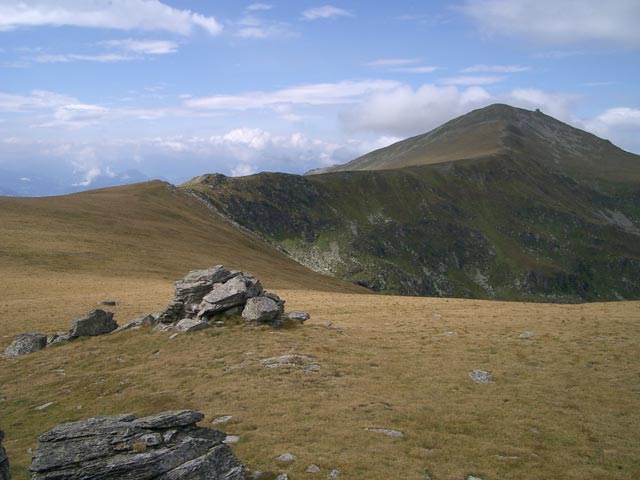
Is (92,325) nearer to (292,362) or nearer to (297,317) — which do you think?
(297,317)

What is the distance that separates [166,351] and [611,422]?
27.8m

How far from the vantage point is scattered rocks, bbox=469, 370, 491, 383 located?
27.6 meters

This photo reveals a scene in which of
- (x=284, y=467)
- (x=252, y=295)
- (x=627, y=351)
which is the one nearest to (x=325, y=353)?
(x=252, y=295)

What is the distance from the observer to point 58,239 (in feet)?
281

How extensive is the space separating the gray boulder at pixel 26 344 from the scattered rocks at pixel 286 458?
2762 cm

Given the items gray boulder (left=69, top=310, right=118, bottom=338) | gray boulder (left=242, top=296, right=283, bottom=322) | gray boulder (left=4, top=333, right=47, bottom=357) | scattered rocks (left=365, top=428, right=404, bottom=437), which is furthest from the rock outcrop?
scattered rocks (left=365, top=428, right=404, bottom=437)

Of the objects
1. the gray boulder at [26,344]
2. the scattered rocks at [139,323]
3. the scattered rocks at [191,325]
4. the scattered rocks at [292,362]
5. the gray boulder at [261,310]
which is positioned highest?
the gray boulder at [261,310]

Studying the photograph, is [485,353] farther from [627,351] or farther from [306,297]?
[306,297]

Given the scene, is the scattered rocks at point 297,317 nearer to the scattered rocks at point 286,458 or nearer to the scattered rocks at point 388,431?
the scattered rocks at point 388,431

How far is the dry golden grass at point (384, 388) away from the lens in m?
19.0

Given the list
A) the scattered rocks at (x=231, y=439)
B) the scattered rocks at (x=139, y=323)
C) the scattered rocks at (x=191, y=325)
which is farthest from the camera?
the scattered rocks at (x=139, y=323)

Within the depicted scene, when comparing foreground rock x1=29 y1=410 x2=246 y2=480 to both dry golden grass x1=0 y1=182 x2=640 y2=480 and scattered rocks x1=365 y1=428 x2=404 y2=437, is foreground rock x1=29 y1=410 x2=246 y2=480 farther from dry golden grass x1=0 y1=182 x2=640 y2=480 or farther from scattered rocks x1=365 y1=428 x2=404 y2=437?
scattered rocks x1=365 y1=428 x2=404 y2=437

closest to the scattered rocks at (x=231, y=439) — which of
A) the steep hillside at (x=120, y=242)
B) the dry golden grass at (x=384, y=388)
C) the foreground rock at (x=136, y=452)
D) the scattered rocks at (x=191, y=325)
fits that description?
the dry golden grass at (x=384, y=388)

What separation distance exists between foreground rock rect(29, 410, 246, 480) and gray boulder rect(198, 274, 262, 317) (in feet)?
66.2
